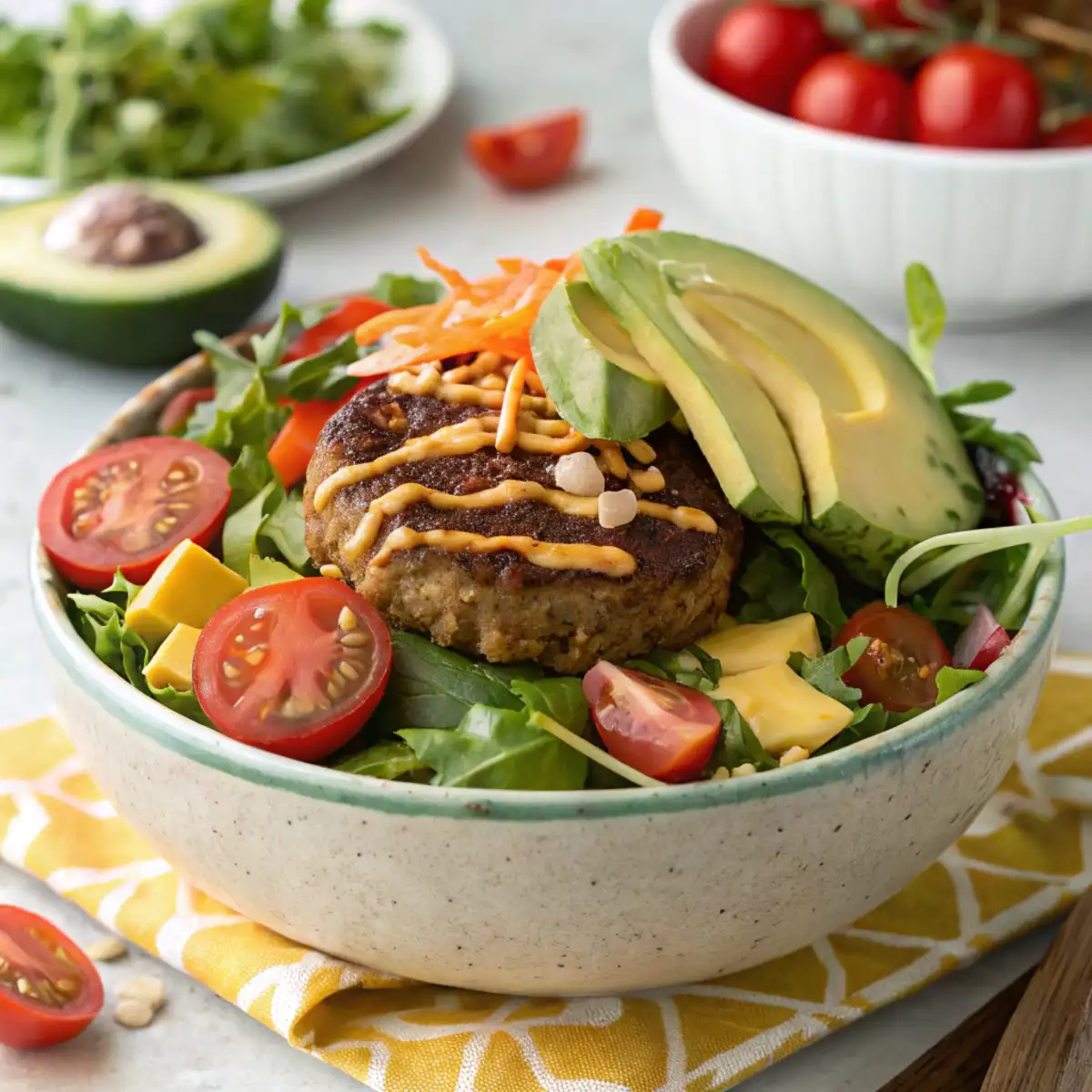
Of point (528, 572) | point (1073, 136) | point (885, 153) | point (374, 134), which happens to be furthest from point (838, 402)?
point (374, 134)

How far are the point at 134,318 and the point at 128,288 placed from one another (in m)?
0.09

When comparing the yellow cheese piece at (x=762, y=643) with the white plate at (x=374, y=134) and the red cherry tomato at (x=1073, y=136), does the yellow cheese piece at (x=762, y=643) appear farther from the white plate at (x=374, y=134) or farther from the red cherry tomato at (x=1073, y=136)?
the white plate at (x=374, y=134)

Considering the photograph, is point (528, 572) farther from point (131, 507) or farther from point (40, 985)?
point (40, 985)

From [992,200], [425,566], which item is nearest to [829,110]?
[992,200]

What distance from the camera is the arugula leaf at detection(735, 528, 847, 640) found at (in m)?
2.49

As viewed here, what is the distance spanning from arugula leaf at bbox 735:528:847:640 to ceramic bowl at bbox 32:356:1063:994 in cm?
Result: 32

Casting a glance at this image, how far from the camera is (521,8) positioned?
23.9 ft

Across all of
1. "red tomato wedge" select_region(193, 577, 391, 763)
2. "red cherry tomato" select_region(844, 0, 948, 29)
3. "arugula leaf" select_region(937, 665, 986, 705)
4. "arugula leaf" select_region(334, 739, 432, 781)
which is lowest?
"red cherry tomato" select_region(844, 0, 948, 29)

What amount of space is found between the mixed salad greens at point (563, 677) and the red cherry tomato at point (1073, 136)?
68.4 inches

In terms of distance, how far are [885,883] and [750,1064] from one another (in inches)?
13.1

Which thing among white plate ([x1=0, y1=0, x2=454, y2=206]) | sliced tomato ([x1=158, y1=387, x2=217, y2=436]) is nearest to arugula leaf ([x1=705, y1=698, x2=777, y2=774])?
sliced tomato ([x1=158, y1=387, x2=217, y2=436])

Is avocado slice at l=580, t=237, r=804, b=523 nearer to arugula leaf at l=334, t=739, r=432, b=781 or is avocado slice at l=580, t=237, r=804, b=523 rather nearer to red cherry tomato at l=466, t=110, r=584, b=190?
arugula leaf at l=334, t=739, r=432, b=781

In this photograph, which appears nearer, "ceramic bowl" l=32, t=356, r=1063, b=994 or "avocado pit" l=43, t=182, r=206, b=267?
"ceramic bowl" l=32, t=356, r=1063, b=994

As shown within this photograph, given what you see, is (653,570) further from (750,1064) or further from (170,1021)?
(170,1021)
